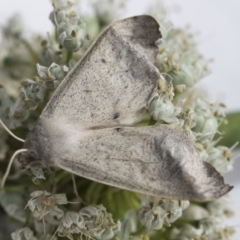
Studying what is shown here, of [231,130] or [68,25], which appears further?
[231,130]

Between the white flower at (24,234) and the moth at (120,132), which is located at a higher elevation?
the moth at (120,132)

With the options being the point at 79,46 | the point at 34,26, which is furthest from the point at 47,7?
the point at 79,46

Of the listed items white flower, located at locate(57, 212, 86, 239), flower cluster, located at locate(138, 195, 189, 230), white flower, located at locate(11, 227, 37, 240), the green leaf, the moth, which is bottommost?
white flower, located at locate(11, 227, 37, 240)

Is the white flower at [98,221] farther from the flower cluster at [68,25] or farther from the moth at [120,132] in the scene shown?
the flower cluster at [68,25]

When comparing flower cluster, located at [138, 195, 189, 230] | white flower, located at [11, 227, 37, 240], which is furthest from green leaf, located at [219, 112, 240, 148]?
white flower, located at [11, 227, 37, 240]

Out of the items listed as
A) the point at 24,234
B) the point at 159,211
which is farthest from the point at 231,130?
the point at 24,234

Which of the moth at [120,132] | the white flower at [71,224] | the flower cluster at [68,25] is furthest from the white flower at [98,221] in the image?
the flower cluster at [68,25]

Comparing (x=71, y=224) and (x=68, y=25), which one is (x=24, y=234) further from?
(x=68, y=25)

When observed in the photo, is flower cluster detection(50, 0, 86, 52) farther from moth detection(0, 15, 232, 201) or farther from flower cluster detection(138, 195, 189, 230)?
flower cluster detection(138, 195, 189, 230)
